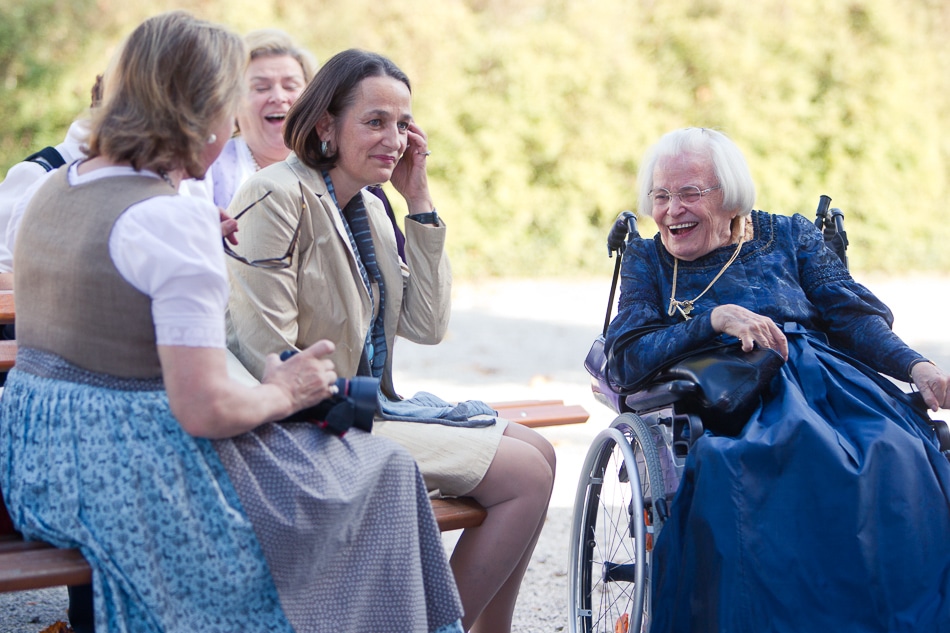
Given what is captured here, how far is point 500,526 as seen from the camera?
2.69 m

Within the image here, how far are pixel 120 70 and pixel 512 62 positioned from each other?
32.8 ft

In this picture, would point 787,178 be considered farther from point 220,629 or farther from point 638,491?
point 220,629

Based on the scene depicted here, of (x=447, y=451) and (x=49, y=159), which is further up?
(x=49, y=159)

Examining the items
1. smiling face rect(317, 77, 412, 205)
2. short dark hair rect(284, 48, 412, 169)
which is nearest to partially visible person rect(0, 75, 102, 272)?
short dark hair rect(284, 48, 412, 169)

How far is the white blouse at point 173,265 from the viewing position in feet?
6.59

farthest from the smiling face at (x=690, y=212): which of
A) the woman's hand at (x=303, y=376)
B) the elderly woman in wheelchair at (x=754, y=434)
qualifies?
the woman's hand at (x=303, y=376)

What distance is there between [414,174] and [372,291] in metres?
0.41

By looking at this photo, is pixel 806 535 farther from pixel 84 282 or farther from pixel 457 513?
pixel 84 282

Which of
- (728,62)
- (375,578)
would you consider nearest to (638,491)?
(375,578)

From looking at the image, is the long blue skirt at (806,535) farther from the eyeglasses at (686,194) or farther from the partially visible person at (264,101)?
the partially visible person at (264,101)

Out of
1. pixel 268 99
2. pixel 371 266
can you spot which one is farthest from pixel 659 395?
pixel 268 99

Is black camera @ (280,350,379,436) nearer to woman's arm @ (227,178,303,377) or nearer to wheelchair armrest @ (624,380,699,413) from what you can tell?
woman's arm @ (227,178,303,377)

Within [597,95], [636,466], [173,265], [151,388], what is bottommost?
[636,466]

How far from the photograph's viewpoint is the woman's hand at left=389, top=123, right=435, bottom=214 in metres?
3.15
